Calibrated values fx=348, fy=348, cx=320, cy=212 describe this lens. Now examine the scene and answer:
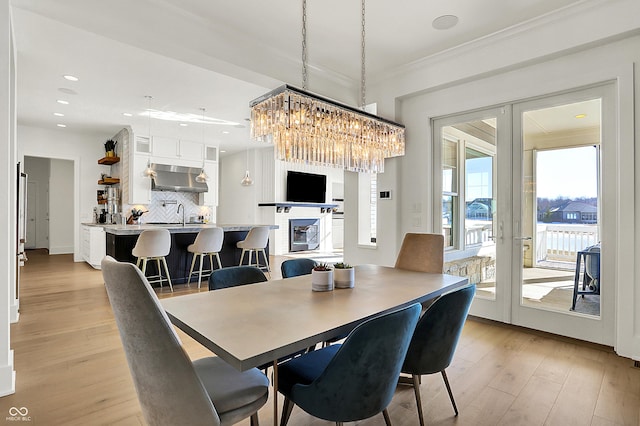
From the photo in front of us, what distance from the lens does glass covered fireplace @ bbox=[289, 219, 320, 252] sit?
29.8ft

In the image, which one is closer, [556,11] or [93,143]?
[556,11]

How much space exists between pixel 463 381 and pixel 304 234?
23.7 feet

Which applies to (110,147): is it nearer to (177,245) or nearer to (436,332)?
(177,245)

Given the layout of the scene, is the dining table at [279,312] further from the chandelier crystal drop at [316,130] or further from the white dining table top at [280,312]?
the chandelier crystal drop at [316,130]

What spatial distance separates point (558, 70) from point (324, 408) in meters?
3.31

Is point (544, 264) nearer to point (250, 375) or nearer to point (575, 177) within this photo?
point (575, 177)

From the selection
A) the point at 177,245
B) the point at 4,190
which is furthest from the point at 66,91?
the point at 4,190

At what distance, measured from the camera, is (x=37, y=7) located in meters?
2.45

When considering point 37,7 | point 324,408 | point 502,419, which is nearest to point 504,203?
point 502,419

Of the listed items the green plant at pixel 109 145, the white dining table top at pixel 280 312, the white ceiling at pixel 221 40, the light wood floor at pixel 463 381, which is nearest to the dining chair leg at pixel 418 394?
the light wood floor at pixel 463 381

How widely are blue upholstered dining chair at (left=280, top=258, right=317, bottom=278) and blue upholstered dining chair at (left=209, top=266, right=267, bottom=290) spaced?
30cm

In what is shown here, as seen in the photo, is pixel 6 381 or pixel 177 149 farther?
pixel 177 149

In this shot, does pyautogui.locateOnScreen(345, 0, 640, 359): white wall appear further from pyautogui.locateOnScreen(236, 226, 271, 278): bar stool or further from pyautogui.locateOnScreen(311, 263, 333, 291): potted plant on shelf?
pyautogui.locateOnScreen(311, 263, 333, 291): potted plant on shelf

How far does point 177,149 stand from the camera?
750cm
